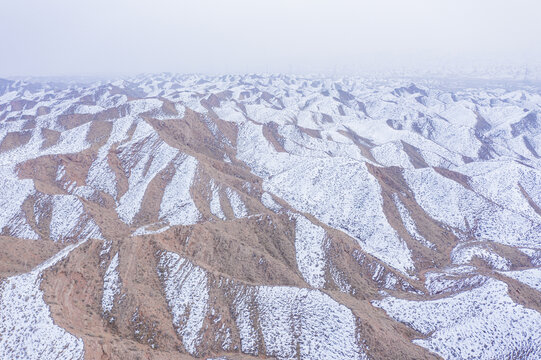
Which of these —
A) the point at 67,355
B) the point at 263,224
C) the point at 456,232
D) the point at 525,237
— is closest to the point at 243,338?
the point at 67,355

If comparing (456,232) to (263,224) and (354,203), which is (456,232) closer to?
(354,203)

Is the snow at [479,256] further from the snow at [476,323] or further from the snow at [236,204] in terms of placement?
the snow at [236,204]

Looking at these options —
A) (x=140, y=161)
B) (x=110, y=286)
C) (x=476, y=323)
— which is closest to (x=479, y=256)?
(x=476, y=323)

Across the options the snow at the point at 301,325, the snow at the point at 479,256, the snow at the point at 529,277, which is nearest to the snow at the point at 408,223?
the snow at the point at 479,256

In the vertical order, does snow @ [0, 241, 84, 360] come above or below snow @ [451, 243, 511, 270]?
above

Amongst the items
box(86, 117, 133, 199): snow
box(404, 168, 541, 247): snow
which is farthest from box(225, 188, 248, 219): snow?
box(404, 168, 541, 247): snow

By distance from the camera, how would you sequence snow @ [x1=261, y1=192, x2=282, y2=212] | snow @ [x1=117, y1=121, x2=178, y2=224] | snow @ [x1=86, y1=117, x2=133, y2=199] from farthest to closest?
1. snow @ [x1=86, y1=117, x2=133, y2=199]
2. snow @ [x1=117, y1=121, x2=178, y2=224]
3. snow @ [x1=261, y1=192, x2=282, y2=212]

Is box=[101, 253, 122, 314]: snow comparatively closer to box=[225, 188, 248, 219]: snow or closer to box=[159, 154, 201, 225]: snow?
box=[159, 154, 201, 225]: snow
